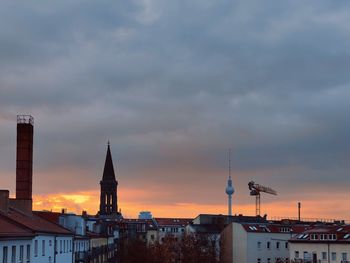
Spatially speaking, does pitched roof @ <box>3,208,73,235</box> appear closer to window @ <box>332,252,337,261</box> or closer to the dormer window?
the dormer window

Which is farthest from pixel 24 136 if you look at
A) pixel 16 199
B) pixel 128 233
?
pixel 128 233

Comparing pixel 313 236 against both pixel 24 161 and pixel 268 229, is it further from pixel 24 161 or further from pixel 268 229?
pixel 24 161

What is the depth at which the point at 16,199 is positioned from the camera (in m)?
76.8

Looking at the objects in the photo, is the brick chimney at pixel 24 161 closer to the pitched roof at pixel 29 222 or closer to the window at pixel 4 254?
the pitched roof at pixel 29 222

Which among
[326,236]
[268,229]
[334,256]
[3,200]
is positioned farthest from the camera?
[268,229]

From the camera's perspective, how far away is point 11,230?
58.0 meters

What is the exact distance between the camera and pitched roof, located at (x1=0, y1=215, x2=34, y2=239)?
5501 centimetres

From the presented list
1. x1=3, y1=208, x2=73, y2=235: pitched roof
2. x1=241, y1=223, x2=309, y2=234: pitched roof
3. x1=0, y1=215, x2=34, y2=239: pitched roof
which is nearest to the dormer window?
x1=241, y1=223, x2=309, y2=234: pitched roof

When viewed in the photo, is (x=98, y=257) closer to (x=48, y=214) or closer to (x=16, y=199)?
(x=48, y=214)

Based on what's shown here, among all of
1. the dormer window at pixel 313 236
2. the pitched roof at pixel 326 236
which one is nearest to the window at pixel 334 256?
the pitched roof at pixel 326 236

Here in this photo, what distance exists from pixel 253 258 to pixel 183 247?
1470 centimetres

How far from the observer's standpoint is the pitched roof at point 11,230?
2166 inches

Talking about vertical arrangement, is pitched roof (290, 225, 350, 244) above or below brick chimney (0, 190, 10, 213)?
below

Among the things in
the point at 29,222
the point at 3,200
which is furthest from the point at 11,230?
the point at 29,222
